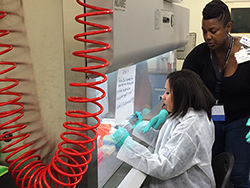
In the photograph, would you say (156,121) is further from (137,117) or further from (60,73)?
(60,73)

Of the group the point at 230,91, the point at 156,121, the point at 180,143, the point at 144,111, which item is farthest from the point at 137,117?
the point at 230,91

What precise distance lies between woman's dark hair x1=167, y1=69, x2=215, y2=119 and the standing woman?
487 mm

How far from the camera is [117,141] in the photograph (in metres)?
1.11

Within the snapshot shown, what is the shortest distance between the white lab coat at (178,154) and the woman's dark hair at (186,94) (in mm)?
34

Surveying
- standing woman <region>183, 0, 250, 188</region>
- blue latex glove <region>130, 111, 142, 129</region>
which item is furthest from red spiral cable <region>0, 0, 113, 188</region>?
standing woman <region>183, 0, 250, 188</region>

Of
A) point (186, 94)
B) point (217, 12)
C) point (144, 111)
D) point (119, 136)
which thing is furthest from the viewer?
point (144, 111)

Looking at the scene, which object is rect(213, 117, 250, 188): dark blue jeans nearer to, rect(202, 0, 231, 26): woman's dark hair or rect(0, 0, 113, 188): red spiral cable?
rect(202, 0, 231, 26): woman's dark hair

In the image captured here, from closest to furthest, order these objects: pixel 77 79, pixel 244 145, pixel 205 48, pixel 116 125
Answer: pixel 77 79
pixel 116 125
pixel 244 145
pixel 205 48

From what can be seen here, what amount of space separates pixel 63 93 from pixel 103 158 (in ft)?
1.54

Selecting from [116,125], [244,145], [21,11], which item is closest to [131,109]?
[116,125]

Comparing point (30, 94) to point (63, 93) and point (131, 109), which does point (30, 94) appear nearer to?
point (63, 93)

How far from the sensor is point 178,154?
112cm

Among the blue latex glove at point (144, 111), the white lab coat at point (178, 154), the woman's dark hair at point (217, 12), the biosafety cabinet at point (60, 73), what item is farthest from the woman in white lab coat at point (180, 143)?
the woman's dark hair at point (217, 12)

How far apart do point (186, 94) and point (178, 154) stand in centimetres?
31
